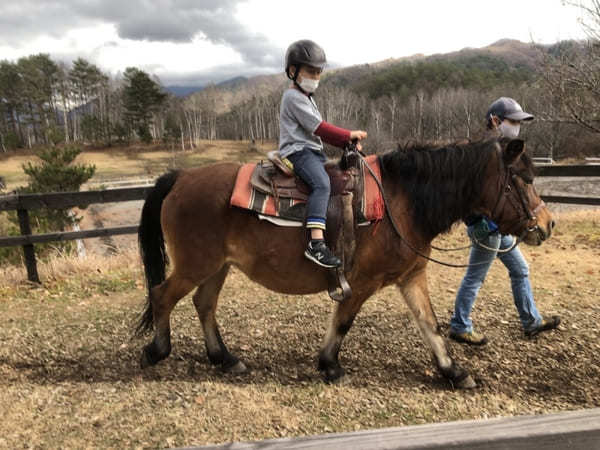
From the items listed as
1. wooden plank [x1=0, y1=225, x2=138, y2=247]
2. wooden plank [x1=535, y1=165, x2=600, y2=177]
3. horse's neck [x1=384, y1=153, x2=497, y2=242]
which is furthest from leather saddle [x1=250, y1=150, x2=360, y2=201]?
wooden plank [x1=535, y1=165, x2=600, y2=177]

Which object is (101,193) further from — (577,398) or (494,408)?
(577,398)

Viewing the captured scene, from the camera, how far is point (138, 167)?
4716cm

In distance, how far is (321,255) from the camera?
3146mm

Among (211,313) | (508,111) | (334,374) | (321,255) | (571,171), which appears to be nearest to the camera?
(321,255)

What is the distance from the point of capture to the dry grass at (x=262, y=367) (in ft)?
9.29

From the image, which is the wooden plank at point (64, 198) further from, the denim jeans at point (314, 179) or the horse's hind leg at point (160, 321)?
the denim jeans at point (314, 179)

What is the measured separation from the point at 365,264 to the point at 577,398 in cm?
214

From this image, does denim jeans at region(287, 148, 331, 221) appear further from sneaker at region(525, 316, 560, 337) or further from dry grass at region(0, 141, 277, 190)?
dry grass at region(0, 141, 277, 190)

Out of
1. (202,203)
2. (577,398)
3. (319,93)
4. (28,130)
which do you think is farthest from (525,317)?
(28,130)

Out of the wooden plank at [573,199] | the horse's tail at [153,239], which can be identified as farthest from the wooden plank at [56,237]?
the wooden plank at [573,199]

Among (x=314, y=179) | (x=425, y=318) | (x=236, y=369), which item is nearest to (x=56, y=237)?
(x=236, y=369)

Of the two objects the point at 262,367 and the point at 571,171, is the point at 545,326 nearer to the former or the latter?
the point at 262,367

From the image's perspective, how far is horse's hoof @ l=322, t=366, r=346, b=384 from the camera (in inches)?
142

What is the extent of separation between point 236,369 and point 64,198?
471 cm
